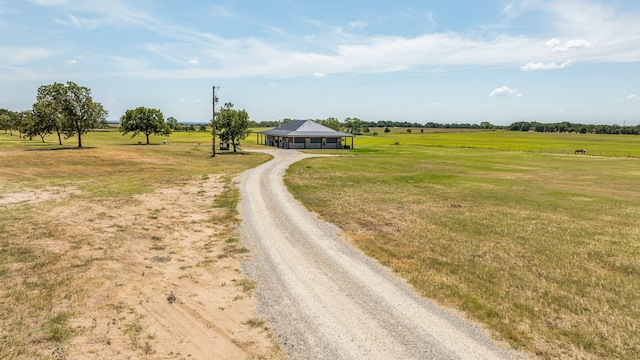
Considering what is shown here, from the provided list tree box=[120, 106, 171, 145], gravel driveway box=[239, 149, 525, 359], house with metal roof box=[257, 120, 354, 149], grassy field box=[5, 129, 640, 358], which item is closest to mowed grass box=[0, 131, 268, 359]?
grassy field box=[5, 129, 640, 358]

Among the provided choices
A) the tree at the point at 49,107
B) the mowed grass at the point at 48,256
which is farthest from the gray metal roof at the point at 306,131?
the mowed grass at the point at 48,256

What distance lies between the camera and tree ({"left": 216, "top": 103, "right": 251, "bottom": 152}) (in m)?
55.6

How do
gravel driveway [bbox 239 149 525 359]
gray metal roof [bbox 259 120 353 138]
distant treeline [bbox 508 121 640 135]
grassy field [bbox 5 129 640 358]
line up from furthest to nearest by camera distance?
distant treeline [bbox 508 121 640 135]
gray metal roof [bbox 259 120 353 138]
grassy field [bbox 5 129 640 358]
gravel driveway [bbox 239 149 525 359]

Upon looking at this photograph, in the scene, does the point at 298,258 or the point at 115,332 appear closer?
the point at 115,332

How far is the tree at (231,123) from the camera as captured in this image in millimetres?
55562

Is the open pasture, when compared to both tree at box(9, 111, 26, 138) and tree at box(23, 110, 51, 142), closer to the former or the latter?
tree at box(23, 110, 51, 142)

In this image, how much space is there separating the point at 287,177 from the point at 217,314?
23431mm

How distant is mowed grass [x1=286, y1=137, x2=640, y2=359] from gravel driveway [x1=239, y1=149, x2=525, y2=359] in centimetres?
83

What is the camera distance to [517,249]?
14.0 meters

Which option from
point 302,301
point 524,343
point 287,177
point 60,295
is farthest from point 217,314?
point 287,177

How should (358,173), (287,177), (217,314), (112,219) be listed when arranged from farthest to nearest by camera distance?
(358,173) → (287,177) → (112,219) → (217,314)

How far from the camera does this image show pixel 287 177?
31.8 metres

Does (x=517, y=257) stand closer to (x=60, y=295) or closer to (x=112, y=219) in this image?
(x=60, y=295)

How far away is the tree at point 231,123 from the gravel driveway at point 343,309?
144ft
